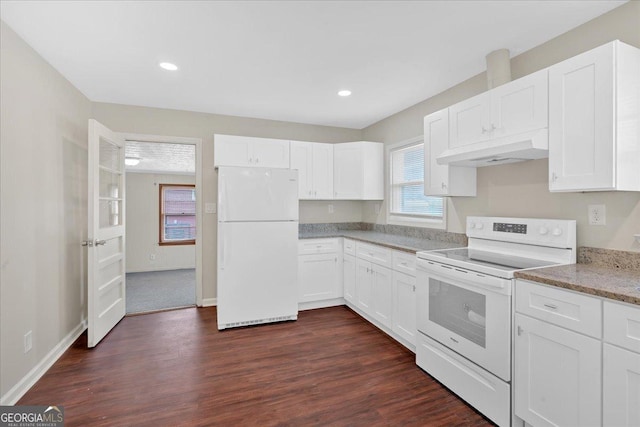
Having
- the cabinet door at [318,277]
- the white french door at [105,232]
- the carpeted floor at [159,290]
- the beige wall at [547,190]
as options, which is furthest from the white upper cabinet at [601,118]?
the carpeted floor at [159,290]

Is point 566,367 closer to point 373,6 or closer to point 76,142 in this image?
point 373,6

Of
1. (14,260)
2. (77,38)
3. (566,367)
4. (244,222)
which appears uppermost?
(77,38)

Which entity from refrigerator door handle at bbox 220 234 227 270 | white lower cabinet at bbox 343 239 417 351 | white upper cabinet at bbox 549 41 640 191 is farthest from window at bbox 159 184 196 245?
white upper cabinet at bbox 549 41 640 191

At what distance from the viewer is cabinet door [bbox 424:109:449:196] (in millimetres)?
2660

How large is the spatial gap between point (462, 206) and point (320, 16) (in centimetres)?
204

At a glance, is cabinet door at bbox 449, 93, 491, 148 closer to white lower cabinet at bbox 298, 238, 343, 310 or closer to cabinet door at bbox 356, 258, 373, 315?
cabinet door at bbox 356, 258, 373, 315

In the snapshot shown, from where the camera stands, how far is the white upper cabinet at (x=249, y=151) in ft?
12.1

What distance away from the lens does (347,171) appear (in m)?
4.17

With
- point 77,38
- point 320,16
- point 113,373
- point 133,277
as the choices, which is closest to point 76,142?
point 77,38

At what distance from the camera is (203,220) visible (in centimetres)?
388

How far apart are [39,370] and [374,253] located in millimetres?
2901

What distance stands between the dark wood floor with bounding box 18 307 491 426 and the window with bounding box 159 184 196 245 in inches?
150

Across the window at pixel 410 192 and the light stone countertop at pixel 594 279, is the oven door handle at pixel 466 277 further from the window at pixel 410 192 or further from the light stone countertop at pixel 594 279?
the window at pixel 410 192

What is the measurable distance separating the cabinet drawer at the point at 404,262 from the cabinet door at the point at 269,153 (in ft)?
6.18
